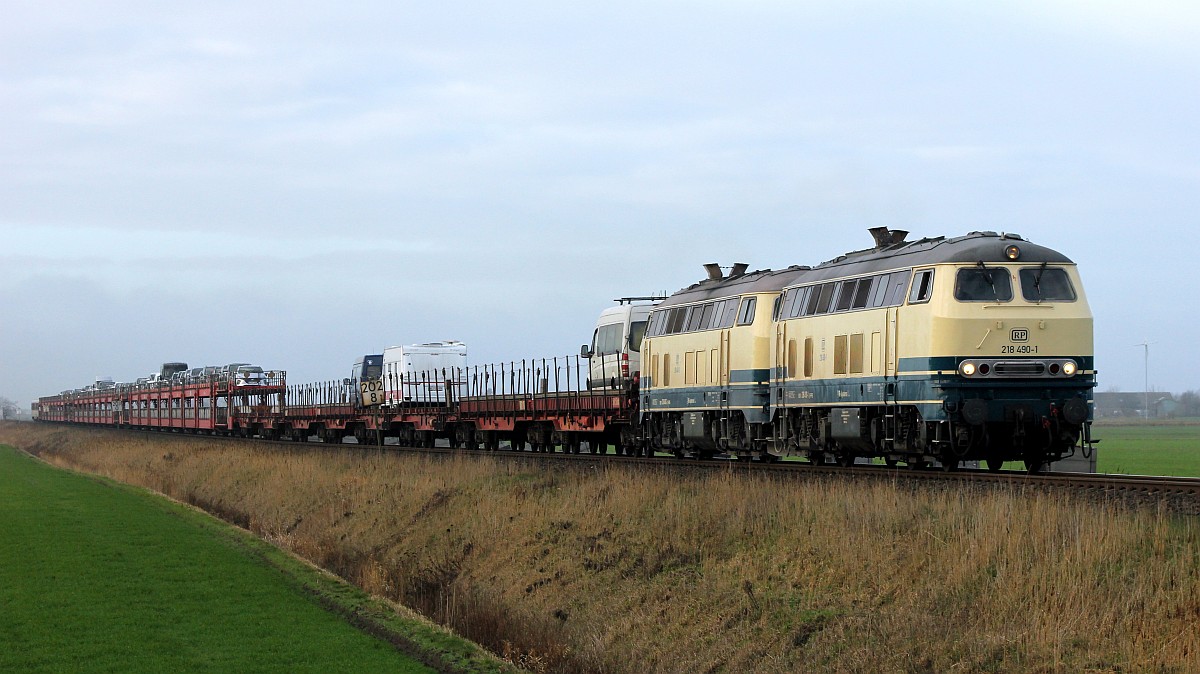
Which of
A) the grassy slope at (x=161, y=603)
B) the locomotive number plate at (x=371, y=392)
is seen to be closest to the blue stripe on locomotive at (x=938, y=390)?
the grassy slope at (x=161, y=603)

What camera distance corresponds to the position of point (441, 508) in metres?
29.9

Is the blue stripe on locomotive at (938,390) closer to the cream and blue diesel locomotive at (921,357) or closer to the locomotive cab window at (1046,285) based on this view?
the cream and blue diesel locomotive at (921,357)

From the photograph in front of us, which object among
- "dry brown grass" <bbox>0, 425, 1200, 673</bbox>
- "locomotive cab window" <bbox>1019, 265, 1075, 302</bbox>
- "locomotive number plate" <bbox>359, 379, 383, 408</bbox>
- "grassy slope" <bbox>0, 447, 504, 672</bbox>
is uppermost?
"locomotive cab window" <bbox>1019, 265, 1075, 302</bbox>

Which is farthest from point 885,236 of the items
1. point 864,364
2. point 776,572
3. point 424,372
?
point 424,372

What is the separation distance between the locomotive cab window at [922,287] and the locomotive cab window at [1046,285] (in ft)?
5.16

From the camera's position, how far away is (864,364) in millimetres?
25188

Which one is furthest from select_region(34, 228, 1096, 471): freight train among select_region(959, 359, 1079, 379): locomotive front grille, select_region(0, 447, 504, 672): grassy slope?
select_region(0, 447, 504, 672): grassy slope

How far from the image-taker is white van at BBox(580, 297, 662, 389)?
40.0 metres

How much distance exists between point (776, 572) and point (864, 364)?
29.1 feet

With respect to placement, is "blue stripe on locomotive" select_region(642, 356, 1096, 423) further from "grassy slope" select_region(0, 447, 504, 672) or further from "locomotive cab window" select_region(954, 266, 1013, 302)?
"grassy slope" select_region(0, 447, 504, 672)

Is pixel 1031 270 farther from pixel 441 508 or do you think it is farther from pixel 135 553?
pixel 135 553

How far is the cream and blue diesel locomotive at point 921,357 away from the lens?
2261 cm

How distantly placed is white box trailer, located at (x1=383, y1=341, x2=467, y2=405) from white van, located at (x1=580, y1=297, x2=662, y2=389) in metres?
14.1

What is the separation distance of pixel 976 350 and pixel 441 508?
513 inches
